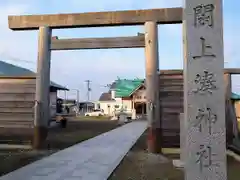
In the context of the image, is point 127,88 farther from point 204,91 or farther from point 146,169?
point 204,91

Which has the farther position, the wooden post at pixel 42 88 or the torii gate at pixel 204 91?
the wooden post at pixel 42 88

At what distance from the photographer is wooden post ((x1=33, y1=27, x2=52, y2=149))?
419 inches

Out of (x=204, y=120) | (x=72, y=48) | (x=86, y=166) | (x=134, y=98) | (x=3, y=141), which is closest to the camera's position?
(x=204, y=120)

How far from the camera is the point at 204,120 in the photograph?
14.6 feet

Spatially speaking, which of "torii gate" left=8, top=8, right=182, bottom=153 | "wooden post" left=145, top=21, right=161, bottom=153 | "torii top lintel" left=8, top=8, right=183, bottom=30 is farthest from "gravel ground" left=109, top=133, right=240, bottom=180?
"torii top lintel" left=8, top=8, right=183, bottom=30

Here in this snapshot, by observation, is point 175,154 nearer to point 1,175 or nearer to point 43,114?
point 43,114

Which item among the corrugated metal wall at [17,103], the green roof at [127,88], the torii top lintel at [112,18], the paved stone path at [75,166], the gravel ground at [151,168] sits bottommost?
the gravel ground at [151,168]

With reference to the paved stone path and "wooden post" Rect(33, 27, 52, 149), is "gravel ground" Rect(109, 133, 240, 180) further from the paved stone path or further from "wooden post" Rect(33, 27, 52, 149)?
"wooden post" Rect(33, 27, 52, 149)

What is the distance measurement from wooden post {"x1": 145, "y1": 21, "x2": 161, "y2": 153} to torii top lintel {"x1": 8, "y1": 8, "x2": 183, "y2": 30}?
266 millimetres

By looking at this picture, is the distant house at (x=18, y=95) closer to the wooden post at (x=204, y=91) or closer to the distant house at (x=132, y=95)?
the wooden post at (x=204, y=91)

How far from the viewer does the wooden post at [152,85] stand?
9.97 m

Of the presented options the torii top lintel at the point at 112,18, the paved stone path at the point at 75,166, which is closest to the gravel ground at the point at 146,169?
the paved stone path at the point at 75,166

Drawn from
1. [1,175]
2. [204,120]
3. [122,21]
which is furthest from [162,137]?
[204,120]

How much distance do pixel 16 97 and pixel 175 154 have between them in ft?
17.4
